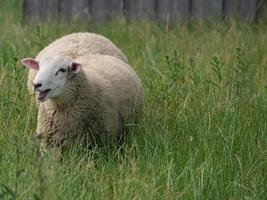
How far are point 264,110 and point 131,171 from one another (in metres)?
1.34

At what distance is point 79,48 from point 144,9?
150 inches

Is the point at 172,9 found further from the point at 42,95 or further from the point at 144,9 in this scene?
the point at 42,95

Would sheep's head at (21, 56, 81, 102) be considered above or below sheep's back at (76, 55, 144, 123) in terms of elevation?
above

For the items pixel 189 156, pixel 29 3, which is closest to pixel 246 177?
pixel 189 156

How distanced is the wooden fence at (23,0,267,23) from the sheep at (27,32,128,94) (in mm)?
3256

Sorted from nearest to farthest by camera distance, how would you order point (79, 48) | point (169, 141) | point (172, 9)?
point (169, 141) < point (79, 48) < point (172, 9)

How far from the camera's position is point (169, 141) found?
529cm

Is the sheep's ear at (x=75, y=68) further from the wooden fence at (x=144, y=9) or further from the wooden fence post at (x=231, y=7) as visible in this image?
the wooden fence post at (x=231, y=7)

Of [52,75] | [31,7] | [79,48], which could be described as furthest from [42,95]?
[31,7]

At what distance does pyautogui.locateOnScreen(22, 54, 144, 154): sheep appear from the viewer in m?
5.28

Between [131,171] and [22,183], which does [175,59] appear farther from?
[22,183]

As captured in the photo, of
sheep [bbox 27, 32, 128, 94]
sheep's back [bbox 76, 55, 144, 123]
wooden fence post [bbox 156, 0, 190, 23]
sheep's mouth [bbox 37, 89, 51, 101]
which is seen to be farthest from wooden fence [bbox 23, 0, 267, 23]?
sheep's mouth [bbox 37, 89, 51, 101]

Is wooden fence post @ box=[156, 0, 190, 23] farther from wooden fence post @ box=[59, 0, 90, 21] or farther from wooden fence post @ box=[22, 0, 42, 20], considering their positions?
wooden fence post @ box=[22, 0, 42, 20]

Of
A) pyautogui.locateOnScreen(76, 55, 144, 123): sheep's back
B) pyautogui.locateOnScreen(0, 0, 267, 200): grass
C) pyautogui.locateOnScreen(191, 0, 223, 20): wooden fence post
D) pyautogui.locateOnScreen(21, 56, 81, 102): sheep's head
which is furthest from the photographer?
pyautogui.locateOnScreen(191, 0, 223, 20): wooden fence post
